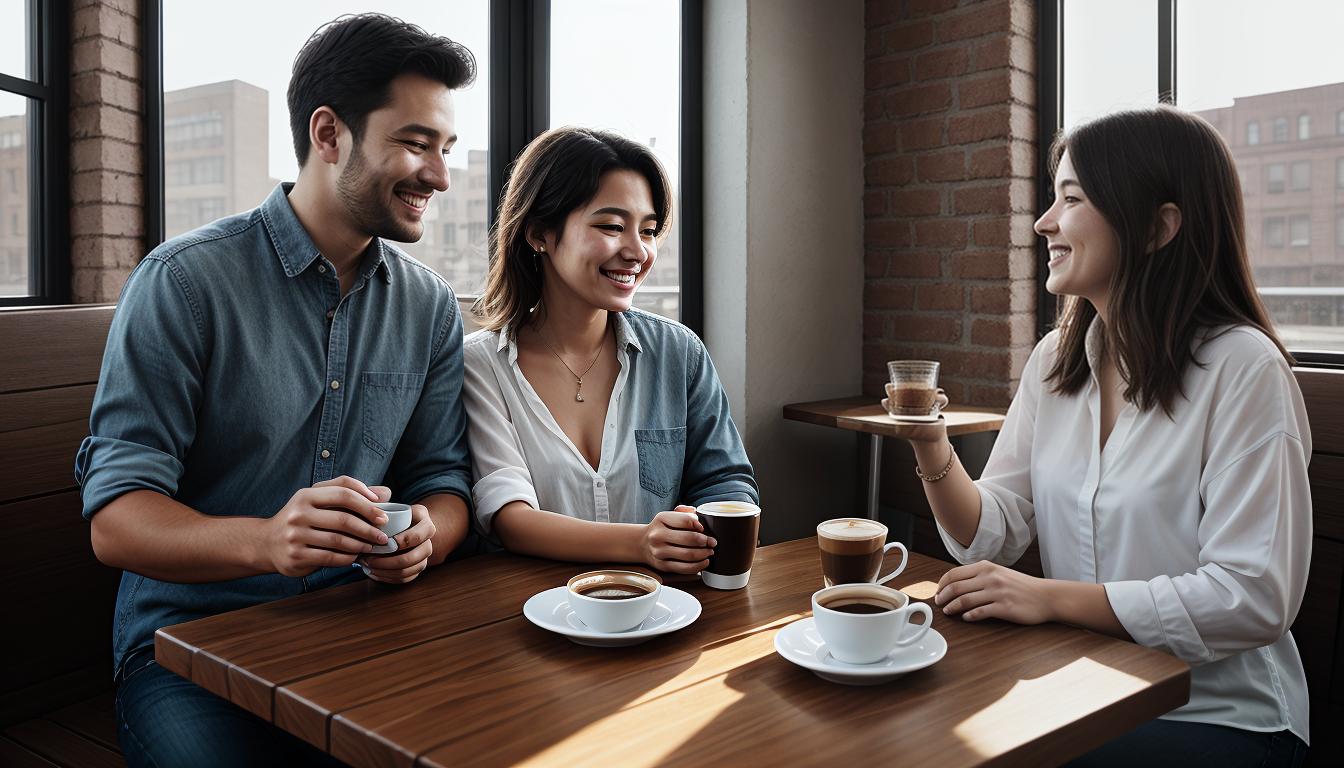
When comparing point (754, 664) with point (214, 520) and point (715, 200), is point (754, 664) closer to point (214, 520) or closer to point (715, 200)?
point (214, 520)

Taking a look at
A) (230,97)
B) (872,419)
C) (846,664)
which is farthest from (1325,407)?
(230,97)

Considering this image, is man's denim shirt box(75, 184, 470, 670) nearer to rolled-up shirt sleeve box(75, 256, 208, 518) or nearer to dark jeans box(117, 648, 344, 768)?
rolled-up shirt sleeve box(75, 256, 208, 518)

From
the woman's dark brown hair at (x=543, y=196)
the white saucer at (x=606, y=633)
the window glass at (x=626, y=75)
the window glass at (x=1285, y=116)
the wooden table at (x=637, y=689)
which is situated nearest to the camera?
the wooden table at (x=637, y=689)

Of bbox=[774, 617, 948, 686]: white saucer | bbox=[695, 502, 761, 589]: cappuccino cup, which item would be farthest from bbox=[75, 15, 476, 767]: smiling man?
bbox=[774, 617, 948, 686]: white saucer

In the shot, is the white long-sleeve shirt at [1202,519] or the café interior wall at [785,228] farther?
the café interior wall at [785,228]

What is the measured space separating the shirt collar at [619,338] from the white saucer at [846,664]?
0.82 m

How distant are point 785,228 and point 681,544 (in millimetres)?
1821

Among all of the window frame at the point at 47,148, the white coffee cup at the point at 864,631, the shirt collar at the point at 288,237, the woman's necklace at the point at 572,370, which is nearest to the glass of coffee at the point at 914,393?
the woman's necklace at the point at 572,370

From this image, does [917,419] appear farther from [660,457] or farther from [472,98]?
[472,98]

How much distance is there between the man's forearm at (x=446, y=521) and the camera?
4.85 ft

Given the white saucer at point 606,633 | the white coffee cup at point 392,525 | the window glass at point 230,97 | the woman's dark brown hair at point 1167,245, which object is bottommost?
the white saucer at point 606,633

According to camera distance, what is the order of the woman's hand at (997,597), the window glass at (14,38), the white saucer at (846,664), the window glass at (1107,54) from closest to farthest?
the white saucer at (846,664) < the woman's hand at (997,597) < the window glass at (14,38) < the window glass at (1107,54)

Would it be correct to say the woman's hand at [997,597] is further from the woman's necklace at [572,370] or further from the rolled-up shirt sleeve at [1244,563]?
the woman's necklace at [572,370]

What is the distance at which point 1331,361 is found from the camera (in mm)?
2418
